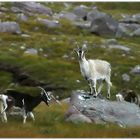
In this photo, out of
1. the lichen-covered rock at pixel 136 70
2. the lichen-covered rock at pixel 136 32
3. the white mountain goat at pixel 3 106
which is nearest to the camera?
the white mountain goat at pixel 3 106

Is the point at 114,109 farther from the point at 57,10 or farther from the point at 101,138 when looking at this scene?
the point at 57,10

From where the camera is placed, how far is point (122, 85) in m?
77.4

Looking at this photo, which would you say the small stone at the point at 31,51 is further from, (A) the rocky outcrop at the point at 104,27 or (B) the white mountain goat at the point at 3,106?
(B) the white mountain goat at the point at 3,106

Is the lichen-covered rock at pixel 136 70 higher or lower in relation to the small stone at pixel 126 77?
higher

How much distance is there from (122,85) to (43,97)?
4192cm

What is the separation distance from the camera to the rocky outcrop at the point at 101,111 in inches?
1409

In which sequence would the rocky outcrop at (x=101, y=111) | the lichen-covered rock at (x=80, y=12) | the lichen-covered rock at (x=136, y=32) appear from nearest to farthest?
the rocky outcrop at (x=101, y=111) → the lichen-covered rock at (x=136, y=32) → the lichen-covered rock at (x=80, y=12)

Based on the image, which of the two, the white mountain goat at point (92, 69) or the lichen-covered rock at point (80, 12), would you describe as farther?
the lichen-covered rock at point (80, 12)

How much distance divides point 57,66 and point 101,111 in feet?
153

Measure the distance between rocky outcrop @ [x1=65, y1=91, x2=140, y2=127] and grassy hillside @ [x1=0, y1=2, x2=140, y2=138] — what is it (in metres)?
1.01

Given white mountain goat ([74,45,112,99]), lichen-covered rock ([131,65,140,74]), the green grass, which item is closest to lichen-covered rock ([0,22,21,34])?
lichen-covered rock ([131,65,140,74])

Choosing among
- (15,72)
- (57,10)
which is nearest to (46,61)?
(15,72)

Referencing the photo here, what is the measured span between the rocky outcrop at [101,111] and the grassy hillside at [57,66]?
3.32 ft

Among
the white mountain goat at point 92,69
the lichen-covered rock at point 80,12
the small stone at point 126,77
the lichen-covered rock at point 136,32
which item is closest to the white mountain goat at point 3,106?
the white mountain goat at point 92,69
